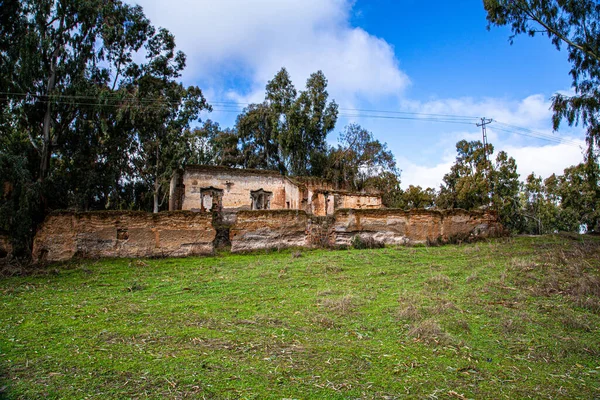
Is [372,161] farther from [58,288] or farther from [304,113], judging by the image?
[58,288]

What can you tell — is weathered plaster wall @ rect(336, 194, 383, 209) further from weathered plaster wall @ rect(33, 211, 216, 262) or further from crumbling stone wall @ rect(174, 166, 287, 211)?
weathered plaster wall @ rect(33, 211, 216, 262)

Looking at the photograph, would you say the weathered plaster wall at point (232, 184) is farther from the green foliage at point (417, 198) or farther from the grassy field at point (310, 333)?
the grassy field at point (310, 333)

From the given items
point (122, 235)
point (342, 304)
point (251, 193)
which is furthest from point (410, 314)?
point (251, 193)

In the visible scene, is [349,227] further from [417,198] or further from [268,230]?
[417,198]

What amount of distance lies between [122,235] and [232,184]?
515 inches

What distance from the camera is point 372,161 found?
3322cm

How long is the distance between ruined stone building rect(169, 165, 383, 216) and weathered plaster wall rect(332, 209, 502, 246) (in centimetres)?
775

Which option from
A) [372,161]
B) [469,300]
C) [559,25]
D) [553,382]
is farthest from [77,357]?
[372,161]

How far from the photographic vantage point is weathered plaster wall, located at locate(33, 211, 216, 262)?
1168cm

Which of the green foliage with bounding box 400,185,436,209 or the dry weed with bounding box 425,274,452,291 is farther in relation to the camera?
the green foliage with bounding box 400,185,436,209

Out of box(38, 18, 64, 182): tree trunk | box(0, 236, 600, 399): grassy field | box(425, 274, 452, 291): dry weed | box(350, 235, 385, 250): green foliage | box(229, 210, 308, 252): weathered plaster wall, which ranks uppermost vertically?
box(38, 18, 64, 182): tree trunk

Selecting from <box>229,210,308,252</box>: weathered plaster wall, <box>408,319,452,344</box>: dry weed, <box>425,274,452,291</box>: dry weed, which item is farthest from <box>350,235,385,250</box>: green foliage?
<box>408,319,452,344</box>: dry weed

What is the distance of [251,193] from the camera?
83.7ft

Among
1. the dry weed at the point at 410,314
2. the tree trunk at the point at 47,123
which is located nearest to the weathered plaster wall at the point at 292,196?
the tree trunk at the point at 47,123
